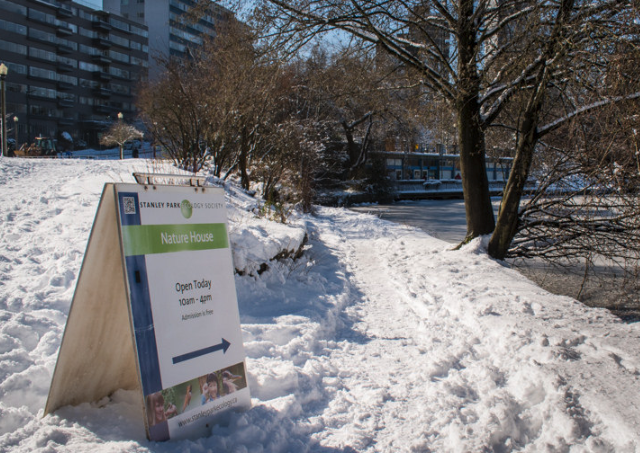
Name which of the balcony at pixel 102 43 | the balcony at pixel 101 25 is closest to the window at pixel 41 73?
the balcony at pixel 102 43

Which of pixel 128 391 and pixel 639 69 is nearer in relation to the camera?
pixel 128 391

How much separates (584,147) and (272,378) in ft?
16.0

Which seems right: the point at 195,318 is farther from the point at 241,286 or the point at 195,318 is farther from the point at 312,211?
the point at 312,211

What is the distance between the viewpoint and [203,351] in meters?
3.06

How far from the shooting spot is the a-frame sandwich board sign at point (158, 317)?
109 inches

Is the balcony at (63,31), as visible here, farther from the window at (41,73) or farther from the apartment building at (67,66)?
the window at (41,73)

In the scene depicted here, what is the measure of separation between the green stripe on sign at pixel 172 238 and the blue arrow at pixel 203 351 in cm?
65

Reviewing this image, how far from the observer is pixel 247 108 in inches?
649

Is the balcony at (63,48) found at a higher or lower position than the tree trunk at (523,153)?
higher

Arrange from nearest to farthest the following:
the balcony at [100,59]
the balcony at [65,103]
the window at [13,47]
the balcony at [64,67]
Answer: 1. the window at [13,47]
2. the balcony at [64,67]
3. the balcony at [65,103]
4. the balcony at [100,59]

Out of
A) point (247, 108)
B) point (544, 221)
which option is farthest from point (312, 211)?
point (544, 221)

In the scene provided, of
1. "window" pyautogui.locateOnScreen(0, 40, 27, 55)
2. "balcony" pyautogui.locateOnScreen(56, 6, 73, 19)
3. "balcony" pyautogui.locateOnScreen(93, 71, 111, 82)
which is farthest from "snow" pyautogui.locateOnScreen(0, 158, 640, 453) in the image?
"balcony" pyautogui.locateOnScreen(93, 71, 111, 82)

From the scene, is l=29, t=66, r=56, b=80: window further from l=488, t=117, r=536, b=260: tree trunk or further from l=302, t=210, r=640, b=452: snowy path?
l=302, t=210, r=640, b=452: snowy path

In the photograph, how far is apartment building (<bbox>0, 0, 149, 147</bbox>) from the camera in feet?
229
